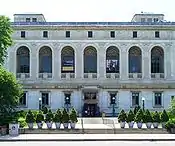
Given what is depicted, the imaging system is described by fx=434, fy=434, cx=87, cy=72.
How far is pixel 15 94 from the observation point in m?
39.9

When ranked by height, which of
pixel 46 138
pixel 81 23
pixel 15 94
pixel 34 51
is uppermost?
pixel 81 23

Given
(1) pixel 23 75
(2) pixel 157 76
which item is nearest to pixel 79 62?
(1) pixel 23 75

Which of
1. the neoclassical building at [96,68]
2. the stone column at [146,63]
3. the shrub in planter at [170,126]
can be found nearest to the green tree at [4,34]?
the neoclassical building at [96,68]

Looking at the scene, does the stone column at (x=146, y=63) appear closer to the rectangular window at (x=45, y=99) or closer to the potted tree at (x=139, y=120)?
the rectangular window at (x=45, y=99)

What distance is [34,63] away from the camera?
6500 cm

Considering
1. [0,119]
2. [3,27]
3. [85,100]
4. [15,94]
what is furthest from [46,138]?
[85,100]

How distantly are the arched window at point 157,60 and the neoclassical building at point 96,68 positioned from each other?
468 millimetres

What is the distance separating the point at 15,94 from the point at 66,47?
26200mm

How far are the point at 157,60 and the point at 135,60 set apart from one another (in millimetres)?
3395

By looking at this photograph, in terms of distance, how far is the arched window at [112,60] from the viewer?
65.3 meters

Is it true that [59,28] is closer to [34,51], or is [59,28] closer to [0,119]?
[34,51]

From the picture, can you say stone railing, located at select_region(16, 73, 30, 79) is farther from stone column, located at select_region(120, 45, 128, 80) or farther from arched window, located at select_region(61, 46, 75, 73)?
stone column, located at select_region(120, 45, 128, 80)

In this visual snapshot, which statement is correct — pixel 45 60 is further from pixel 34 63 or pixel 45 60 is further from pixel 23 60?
pixel 23 60

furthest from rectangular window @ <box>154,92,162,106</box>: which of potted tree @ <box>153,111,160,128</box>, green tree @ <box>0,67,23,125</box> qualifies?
green tree @ <box>0,67,23,125</box>
